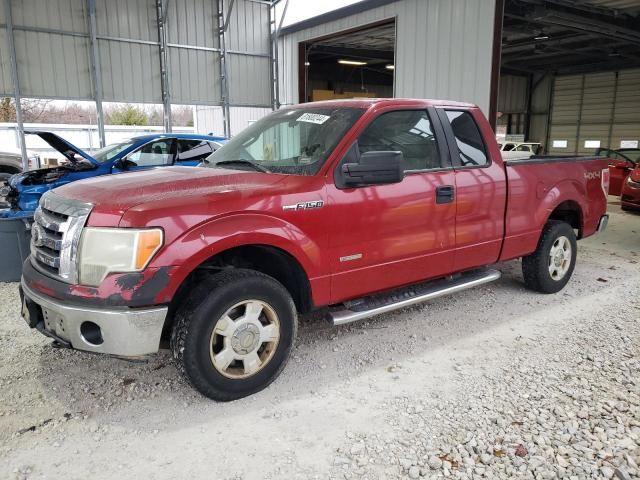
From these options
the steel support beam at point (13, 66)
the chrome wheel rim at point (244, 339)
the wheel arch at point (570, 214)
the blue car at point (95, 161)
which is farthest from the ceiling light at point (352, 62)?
the chrome wheel rim at point (244, 339)

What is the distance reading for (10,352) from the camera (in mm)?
3814

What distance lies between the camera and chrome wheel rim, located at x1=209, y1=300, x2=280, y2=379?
9.80 ft

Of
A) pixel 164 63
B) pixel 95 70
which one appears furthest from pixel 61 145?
pixel 164 63

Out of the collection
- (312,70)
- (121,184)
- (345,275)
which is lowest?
(345,275)

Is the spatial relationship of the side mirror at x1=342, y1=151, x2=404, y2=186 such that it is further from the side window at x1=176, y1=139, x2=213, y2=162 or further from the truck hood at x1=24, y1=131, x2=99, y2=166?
the side window at x1=176, y1=139, x2=213, y2=162

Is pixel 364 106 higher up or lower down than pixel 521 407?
higher up

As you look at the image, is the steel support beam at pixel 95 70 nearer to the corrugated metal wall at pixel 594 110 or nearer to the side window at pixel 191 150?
the side window at pixel 191 150

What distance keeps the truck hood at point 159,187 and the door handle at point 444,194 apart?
131 cm

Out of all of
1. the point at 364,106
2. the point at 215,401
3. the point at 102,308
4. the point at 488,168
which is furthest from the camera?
the point at 488,168

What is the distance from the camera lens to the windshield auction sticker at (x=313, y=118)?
3.79m

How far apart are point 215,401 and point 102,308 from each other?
915 millimetres

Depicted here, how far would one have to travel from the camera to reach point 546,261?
5031mm

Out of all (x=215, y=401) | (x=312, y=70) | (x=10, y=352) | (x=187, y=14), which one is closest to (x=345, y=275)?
(x=215, y=401)

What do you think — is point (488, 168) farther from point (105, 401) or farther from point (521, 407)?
point (105, 401)
